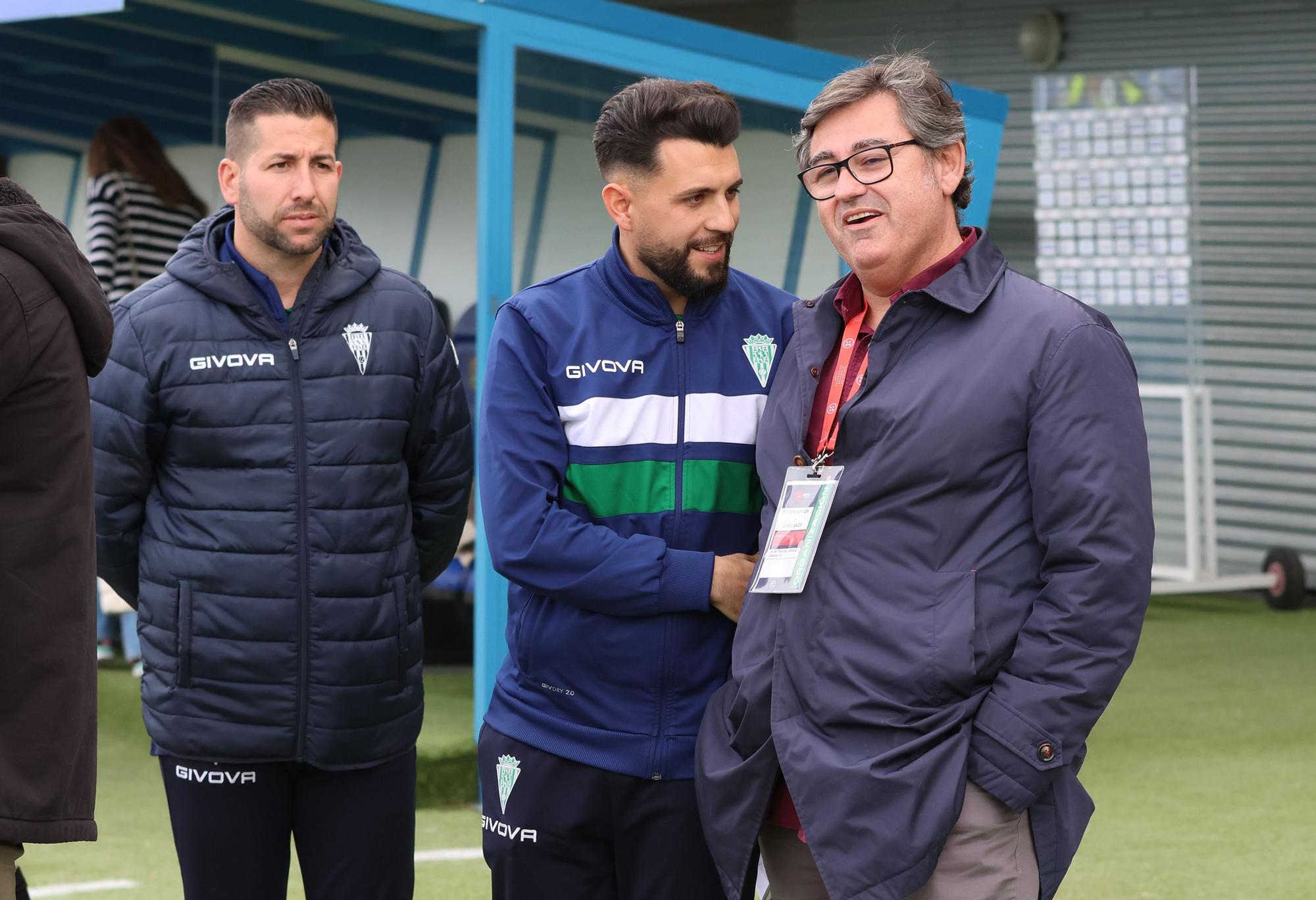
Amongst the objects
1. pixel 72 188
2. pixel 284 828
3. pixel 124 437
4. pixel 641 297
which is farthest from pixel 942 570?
pixel 72 188

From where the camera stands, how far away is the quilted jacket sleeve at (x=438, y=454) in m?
3.14

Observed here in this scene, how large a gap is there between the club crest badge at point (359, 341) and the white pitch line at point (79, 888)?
223cm

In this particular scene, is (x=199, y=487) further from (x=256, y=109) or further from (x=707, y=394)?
(x=707, y=394)

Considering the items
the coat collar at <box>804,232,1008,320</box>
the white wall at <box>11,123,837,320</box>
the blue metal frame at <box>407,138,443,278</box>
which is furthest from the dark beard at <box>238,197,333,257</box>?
the blue metal frame at <box>407,138,443,278</box>

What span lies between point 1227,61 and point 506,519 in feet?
29.5

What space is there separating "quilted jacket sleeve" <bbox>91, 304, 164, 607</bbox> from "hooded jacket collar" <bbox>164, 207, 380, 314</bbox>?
15 centimetres

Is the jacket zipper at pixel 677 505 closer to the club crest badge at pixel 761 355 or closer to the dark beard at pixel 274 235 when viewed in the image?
the club crest badge at pixel 761 355

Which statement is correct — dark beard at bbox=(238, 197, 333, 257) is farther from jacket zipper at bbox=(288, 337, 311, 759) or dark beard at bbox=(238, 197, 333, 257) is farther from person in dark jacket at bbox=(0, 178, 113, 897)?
person in dark jacket at bbox=(0, 178, 113, 897)

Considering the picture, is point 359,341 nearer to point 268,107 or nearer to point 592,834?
point 268,107

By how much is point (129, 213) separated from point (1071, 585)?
545cm

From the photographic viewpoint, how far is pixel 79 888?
4500 mm

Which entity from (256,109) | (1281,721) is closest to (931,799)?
(256,109)

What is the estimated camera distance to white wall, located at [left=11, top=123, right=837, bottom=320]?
5266 millimetres

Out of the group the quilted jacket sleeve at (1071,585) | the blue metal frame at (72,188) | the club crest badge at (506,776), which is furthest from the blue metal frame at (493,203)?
the blue metal frame at (72,188)
